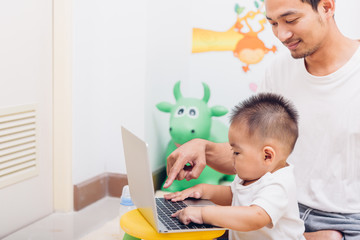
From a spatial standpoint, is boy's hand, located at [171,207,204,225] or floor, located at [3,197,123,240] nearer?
boy's hand, located at [171,207,204,225]

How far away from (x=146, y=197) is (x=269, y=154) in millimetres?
309

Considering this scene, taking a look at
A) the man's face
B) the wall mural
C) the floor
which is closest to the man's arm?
the man's face

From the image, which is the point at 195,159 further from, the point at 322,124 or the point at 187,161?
the point at 322,124

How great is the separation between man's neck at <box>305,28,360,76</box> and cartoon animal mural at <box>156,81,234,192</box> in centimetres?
108

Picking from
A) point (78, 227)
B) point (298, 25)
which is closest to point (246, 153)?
point (298, 25)

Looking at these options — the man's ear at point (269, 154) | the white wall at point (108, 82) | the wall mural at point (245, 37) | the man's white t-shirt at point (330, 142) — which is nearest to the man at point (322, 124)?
the man's white t-shirt at point (330, 142)

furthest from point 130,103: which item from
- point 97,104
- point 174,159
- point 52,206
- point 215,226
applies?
point 215,226

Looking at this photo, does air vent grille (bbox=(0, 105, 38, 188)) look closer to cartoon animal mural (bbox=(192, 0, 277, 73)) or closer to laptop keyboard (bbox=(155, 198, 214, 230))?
laptop keyboard (bbox=(155, 198, 214, 230))

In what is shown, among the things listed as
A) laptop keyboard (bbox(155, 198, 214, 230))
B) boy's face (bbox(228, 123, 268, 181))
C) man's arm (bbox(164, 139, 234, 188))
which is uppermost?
boy's face (bbox(228, 123, 268, 181))

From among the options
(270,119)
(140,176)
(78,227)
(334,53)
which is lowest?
(78,227)

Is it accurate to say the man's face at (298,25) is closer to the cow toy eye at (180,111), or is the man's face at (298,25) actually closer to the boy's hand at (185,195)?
the boy's hand at (185,195)

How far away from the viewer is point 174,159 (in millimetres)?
1233

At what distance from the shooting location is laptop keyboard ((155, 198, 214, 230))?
37.2 inches

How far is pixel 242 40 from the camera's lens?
2691 mm
